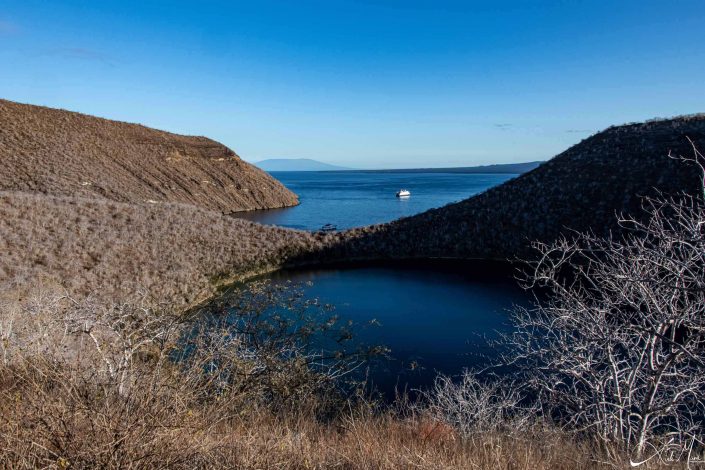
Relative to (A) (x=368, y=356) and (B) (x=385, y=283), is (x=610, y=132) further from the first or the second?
(A) (x=368, y=356)

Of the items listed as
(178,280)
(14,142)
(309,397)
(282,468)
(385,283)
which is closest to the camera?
(282,468)

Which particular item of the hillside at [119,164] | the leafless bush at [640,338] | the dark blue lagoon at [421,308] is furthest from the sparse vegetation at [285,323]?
the dark blue lagoon at [421,308]

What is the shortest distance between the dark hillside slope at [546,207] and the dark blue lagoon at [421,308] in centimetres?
208

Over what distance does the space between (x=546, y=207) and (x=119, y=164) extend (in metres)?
42.3

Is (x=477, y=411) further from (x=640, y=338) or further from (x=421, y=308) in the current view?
(x=421, y=308)

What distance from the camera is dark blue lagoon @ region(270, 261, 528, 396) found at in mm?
11938

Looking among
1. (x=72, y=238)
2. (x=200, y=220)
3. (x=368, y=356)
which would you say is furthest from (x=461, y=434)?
(x=200, y=220)

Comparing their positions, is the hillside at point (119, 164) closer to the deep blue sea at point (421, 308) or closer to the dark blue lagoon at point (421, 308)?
the dark blue lagoon at point (421, 308)

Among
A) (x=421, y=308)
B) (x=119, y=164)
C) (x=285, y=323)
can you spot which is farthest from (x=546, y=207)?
(x=119, y=164)

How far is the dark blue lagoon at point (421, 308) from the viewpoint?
1194 centimetres

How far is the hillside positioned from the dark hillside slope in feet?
84.0

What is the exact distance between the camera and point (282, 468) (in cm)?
360

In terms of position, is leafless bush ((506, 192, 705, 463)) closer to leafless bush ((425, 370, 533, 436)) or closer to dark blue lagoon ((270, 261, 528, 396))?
leafless bush ((425, 370, 533, 436))

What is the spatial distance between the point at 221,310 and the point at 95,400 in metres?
8.50
